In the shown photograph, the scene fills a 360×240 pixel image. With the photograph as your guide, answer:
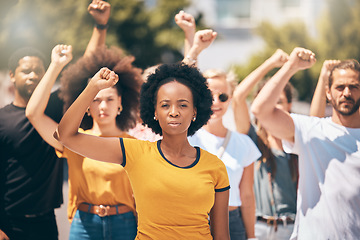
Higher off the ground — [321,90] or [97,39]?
[97,39]

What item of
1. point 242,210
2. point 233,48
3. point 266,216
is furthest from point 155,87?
point 233,48

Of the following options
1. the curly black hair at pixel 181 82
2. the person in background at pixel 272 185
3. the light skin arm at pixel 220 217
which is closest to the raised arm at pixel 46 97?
the curly black hair at pixel 181 82

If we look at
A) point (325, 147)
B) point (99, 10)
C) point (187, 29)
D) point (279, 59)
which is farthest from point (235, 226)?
point (99, 10)

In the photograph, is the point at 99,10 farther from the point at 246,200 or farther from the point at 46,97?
the point at 246,200

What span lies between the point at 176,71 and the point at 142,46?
19.0m

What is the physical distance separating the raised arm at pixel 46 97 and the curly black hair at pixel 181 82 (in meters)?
0.90

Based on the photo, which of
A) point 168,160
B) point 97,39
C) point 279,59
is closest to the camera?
point 168,160

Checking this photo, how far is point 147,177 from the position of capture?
103 inches

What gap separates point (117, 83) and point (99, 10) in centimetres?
71

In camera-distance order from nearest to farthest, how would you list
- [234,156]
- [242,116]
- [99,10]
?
1. [234,156]
2. [99,10]
3. [242,116]

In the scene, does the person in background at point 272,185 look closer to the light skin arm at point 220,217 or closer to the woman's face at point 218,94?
the woman's face at point 218,94

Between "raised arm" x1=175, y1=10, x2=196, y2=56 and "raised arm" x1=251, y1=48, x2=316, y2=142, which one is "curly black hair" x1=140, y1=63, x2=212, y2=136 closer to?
"raised arm" x1=251, y1=48, x2=316, y2=142

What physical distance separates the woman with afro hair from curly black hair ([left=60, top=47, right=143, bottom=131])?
1081mm

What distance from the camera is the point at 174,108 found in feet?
8.86
